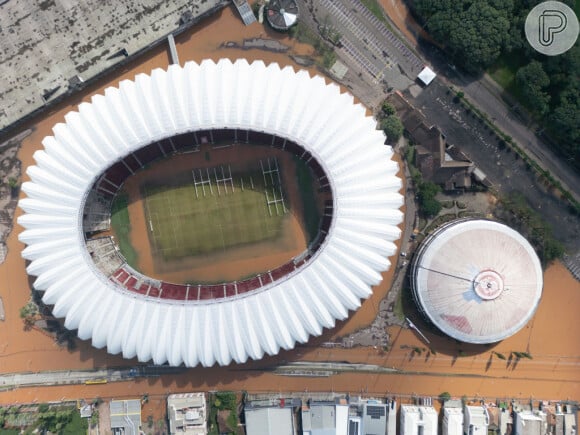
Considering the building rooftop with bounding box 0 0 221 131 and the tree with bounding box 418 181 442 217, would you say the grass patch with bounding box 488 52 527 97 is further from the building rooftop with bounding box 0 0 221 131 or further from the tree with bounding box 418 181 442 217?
the building rooftop with bounding box 0 0 221 131

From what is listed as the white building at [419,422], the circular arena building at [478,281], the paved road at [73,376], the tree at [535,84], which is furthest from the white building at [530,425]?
the paved road at [73,376]

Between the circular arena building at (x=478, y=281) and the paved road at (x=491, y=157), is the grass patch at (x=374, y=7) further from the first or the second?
the circular arena building at (x=478, y=281)

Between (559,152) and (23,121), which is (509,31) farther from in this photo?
(23,121)

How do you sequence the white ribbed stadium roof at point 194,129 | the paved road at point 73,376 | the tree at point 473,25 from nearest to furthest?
the white ribbed stadium roof at point 194,129 → the tree at point 473,25 → the paved road at point 73,376

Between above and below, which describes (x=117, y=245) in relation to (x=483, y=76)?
below

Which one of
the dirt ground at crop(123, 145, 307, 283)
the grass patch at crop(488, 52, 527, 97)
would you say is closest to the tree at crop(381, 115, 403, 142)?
the dirt ground at crop(123, 145, 307, 283)

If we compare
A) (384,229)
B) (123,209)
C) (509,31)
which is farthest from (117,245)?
(509,31)

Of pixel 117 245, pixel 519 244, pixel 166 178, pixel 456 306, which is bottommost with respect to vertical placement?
pixel 456 306
